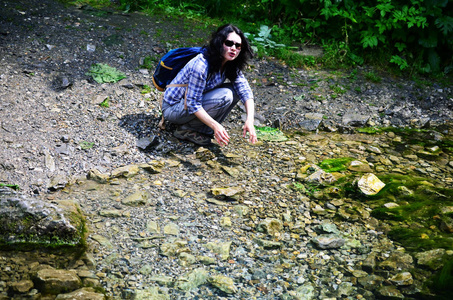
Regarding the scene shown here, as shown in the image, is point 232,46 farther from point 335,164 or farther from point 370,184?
point 370,184

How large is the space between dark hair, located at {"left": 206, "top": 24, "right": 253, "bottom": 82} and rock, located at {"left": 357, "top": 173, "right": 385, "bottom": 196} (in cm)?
160

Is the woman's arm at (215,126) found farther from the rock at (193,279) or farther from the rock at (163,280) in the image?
the rock at (163,280)

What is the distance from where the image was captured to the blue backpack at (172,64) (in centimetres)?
428

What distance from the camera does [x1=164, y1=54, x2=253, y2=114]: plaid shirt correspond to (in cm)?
394

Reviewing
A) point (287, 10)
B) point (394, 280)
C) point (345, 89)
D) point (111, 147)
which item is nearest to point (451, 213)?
point (394, 280)

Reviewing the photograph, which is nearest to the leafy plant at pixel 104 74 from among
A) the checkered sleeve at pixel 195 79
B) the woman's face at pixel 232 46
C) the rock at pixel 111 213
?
the checkered sleeve at pixel 195 79

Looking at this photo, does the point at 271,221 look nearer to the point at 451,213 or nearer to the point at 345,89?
the point at 451,213

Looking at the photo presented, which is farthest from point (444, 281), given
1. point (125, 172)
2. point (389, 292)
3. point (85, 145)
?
point (85, 145)

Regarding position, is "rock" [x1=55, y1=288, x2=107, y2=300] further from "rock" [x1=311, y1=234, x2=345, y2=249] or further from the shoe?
the shoe

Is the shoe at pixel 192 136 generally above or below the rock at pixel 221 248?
above

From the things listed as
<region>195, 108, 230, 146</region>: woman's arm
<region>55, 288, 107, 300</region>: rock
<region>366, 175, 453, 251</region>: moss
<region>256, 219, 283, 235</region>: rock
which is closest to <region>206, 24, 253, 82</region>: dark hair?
<region>195, 108, 230, 146</region>: woman's arm

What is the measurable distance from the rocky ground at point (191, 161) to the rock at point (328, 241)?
2cm

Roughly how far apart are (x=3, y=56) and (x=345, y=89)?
4403 mm

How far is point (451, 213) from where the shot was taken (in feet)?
11.9
